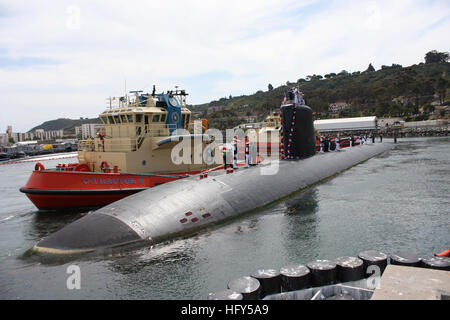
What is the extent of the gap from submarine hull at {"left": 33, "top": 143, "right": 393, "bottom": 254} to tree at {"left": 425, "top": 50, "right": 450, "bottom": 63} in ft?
567

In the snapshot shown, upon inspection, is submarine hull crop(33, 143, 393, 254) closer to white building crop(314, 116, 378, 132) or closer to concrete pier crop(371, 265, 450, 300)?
concrete pier crop(371, 265, 450, 300)

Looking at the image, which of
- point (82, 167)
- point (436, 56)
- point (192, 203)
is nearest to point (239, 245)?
point (192, 203)

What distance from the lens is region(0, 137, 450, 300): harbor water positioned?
7125mm

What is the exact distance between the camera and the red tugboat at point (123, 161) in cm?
1474

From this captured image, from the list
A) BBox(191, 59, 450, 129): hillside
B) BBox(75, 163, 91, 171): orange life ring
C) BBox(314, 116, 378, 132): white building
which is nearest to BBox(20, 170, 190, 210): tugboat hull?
BBox(75, 163, 91, 171): orange life ring

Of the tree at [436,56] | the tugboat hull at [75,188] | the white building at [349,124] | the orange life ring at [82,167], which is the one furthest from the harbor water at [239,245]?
the tree at [436,56]

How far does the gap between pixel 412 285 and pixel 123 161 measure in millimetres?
14240

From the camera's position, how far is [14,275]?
773cm

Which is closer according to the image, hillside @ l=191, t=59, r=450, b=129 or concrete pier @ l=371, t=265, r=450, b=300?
concrete pier @ l=371, t=265, r=450, b=300

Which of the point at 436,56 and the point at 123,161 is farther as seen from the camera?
the point at 436,56

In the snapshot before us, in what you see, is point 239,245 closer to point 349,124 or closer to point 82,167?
point 82,167

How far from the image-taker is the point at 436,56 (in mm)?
155250
